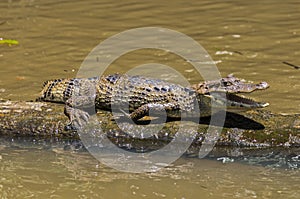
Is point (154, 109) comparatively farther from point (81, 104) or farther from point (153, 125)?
point (81, 104)

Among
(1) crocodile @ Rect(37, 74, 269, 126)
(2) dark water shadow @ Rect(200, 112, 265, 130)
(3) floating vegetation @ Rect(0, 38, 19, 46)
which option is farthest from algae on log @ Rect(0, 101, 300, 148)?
(3) floating vegetation @ Rect(0, 38, 19, 46)

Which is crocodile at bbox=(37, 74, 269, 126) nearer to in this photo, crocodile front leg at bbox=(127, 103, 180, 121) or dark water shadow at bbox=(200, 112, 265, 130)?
crocodile front leg at bbox=(127, 103, 180, 121)

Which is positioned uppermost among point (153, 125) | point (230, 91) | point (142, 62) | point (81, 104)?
point (142, 62)

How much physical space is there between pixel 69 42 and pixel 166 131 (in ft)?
11.8

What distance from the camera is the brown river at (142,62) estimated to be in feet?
14.9

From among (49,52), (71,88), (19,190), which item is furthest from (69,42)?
(19,190)

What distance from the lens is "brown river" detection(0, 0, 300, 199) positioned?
14.9 ft

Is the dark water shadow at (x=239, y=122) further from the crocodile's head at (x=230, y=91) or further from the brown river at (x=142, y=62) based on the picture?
the brown river at (x=142, y=62)

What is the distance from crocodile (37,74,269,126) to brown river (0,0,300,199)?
0.51 meters

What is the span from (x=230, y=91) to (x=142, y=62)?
2694 mm

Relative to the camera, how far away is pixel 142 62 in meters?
7.57

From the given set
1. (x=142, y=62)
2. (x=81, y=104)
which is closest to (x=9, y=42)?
(x=142, y=62)

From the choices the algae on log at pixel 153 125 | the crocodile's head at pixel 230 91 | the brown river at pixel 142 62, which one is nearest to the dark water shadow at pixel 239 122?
the algae on log at pixel 153 125

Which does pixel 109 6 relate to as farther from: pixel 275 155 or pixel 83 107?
pixel 275 155
